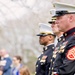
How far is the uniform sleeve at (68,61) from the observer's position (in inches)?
210

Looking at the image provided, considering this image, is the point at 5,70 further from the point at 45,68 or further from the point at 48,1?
the point at 48,1

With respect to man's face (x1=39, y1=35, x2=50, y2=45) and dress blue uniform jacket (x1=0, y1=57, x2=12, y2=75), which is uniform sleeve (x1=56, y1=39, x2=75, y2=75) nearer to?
man's face (x1=39, y1=35, x2=50, y2=45)

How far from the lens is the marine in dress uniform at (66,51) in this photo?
534 centimetres

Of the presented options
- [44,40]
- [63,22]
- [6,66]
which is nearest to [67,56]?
[63,22]

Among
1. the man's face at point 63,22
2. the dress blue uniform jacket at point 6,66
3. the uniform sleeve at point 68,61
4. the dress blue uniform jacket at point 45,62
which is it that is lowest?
the dress blue uniform jacket at point 6,66

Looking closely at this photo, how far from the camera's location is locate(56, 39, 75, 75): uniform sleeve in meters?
5.32

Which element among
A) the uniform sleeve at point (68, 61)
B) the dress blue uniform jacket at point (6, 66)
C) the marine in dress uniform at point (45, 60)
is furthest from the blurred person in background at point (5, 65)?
the uniform sleeve at point (68, 61)

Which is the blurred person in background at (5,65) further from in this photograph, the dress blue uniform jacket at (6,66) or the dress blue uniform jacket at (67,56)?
the dress blue uniform jacket at (67,56)

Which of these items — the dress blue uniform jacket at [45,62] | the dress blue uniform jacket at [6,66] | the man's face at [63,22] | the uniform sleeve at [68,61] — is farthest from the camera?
the dress blue uniform jacket at [6,66]

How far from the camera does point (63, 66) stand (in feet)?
17.7

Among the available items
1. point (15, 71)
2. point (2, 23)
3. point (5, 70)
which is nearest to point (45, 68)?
point (15, 71)

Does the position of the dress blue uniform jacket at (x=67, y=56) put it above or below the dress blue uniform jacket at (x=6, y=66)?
above

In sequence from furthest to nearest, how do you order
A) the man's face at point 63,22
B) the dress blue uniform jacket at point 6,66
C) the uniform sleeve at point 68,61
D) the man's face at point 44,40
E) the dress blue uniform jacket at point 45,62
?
1. the dress blue uniform jacket at point 6,66
2. the man's face at point 44,40
3. the dress blue uniform jacket at point 45,62
4. the man's face at point 63,22
5. the uniform sleeve at point 68,61

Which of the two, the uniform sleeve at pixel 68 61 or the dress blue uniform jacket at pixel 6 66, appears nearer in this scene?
the uniform sleeve at pixel 68 61
